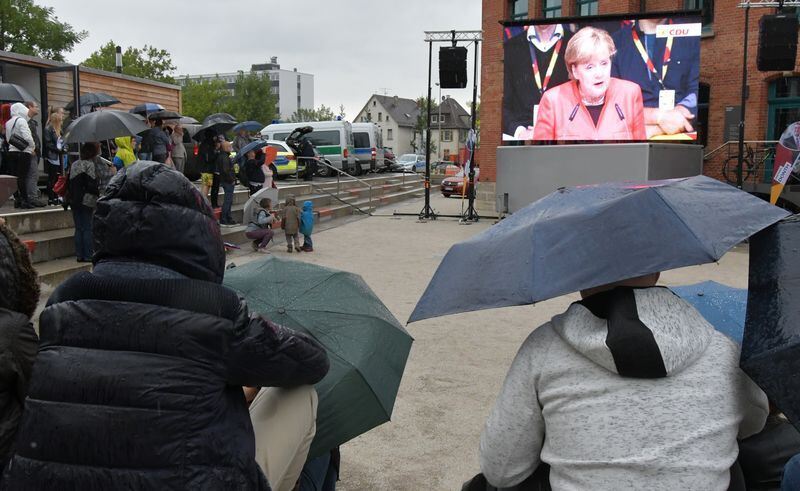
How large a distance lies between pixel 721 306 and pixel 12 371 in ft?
10.3

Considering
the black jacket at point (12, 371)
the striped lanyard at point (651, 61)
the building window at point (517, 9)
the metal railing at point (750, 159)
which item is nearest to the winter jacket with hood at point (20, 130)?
the black jacket at point (12, 371)

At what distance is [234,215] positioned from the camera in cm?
1491

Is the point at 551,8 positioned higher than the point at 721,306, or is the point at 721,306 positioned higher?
the point at 551,8

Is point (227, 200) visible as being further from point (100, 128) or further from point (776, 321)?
point (776, 321)

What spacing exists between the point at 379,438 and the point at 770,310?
3.31 metres

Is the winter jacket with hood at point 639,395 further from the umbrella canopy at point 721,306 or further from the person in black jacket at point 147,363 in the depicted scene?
the umbrella canopy at point 721,306

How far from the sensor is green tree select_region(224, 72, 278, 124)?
6894 cm

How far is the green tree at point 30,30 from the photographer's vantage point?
3738 cm

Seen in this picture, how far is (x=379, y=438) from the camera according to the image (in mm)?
4602

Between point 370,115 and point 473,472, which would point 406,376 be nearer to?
point 473,472

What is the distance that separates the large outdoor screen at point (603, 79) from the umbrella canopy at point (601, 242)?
1646 centimetres

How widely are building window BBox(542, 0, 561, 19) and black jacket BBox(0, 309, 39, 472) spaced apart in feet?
73.6

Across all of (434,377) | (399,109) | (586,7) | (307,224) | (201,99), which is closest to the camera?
(434,377)

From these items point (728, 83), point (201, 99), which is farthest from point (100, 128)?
point (201, 99)
